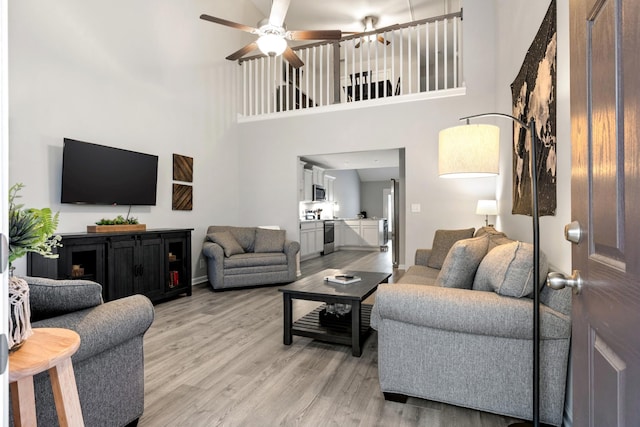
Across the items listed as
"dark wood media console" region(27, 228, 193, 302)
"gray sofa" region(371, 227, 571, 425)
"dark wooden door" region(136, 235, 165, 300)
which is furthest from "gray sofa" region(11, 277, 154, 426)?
"dark wooden door" region(136, 235, 165, 300)

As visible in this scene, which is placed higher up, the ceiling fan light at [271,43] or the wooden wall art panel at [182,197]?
the ceiling fan light at [271,43]

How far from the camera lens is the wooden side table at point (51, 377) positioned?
38.1 inches

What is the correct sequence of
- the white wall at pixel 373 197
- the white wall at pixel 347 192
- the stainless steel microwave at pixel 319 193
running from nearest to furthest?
the stainless steel microwave at pixel 319 193
the white wall at pixel 347 192
the white wall at pixel 373 197

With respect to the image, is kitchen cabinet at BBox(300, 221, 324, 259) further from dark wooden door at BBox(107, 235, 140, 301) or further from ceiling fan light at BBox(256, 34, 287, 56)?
ceiling fan light at BBox(256, 34, 287, 56)

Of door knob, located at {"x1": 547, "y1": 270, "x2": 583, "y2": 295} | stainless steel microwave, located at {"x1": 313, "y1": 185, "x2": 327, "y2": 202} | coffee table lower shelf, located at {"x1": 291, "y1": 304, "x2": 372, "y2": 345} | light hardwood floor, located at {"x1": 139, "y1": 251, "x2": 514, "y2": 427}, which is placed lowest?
light hardwood floor, located at {"x1": 139, "y1": 251, "x2": 514, "y2": 427}

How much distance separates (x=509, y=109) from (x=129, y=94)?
4.34 m

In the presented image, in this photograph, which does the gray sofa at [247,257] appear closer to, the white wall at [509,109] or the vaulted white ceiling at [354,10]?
the white wall at [509,109]

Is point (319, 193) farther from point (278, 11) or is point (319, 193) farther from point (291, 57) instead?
point (278, 11)

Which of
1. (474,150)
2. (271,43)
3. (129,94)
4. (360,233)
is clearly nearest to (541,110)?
(474,150)

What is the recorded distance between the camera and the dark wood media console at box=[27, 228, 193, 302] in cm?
311

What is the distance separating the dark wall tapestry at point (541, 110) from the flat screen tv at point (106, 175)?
402 centimetres

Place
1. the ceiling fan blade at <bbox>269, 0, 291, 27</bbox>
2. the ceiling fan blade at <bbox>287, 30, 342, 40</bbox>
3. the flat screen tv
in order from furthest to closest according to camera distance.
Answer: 1. the ceiling fan blade at <bbox>287, 30, 342, 40</bbox>
2. the flat screen tv
3. the ceiling fan blade at <bbox>269, 0, 291, 27</bbox>

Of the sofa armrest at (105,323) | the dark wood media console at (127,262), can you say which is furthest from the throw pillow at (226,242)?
the sofa armrest at (105,323)

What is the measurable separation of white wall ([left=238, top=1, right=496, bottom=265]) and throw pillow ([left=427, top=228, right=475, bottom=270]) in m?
1.01
